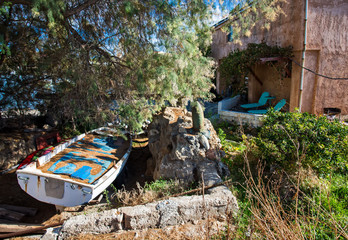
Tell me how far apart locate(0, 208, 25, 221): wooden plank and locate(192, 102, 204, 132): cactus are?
4.47 meters

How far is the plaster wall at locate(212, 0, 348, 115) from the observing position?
7715 mm

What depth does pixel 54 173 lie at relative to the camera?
16.1 feet

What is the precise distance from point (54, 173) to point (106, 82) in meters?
2.56

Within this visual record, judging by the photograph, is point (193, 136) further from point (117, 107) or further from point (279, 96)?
point (279, 96)

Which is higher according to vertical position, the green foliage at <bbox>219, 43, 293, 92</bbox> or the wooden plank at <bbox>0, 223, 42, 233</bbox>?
the green foliage at <bbox>219, 43, 293, 92</bbox>

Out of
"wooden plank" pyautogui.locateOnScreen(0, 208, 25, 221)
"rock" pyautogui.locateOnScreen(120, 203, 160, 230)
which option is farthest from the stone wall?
"wooden plank" pyautogui.locateOnScreen(0, 208, 25, 221)

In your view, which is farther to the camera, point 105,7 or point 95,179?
point 105,7

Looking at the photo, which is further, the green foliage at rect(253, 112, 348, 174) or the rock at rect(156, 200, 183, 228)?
the green foliage at rect(253, 112, 348, 174)

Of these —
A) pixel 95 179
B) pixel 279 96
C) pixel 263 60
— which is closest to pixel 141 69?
pixel 95 179

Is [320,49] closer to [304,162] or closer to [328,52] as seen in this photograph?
[328,52]

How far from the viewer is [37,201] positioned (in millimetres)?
5816

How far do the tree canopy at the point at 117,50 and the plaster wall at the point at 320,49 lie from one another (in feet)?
10.1

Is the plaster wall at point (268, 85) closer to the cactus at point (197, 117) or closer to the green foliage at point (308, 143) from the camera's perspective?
the green foliage at point (308, 143)

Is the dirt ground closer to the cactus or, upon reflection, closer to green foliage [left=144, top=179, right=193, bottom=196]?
green foliage [left=144, top=179, right=193, bottom=196]
